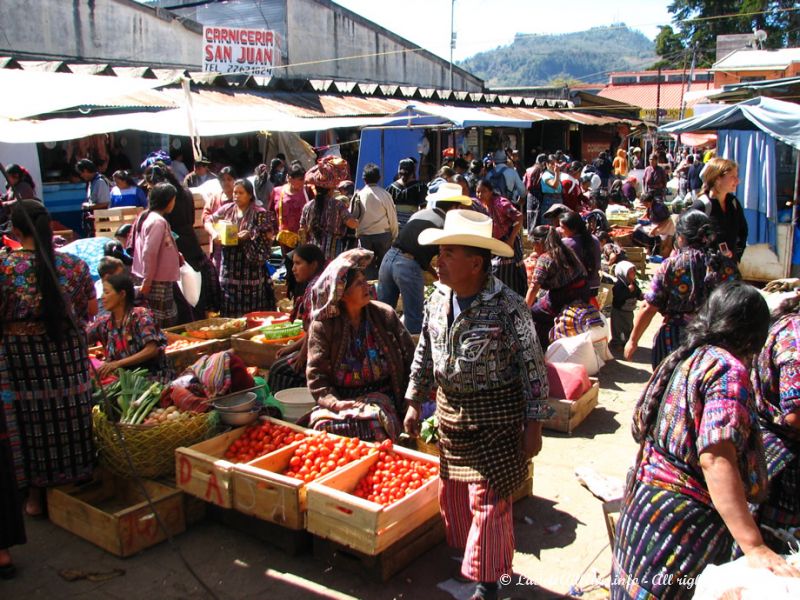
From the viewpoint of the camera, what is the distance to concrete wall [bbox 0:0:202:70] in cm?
1586

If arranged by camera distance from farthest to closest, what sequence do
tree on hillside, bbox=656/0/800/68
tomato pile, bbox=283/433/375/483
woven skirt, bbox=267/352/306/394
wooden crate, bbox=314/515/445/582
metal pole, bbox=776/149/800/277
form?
tree on hillside, bbox=656/0/800/68 → metal pole, bbox=776/149/800/277 → woven skirt, bbox=267/352/306/394 → tomato pile, bbox=283/433/375/483 → wooden crate, bbox=314/515/445/582

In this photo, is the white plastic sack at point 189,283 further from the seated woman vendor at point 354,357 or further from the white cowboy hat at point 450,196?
the seated woman vendor at point 354,357

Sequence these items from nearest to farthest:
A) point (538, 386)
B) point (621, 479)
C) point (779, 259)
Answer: point (538, 386), point (621, 479), point (779, 259)

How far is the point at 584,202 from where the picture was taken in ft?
40.0

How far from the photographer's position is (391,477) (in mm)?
3844

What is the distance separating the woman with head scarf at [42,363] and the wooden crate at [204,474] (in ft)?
2.25

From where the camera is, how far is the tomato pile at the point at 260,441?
4258 millimetres

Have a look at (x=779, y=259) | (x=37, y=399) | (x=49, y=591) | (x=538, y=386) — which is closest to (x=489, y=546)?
(x=538, y=386)

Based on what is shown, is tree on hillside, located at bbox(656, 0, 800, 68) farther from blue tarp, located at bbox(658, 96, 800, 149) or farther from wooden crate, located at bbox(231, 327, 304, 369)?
wooden crate, located at bbox(231, 327, 304, 369)

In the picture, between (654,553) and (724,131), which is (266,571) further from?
(724,131)

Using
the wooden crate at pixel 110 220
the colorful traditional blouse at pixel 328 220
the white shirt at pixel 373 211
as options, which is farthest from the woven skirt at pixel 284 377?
the wooden crate at pixel 110 220

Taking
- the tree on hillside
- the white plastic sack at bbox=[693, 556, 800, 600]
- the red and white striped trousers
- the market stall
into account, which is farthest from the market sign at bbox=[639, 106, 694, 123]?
the white plastic sack at bbox=[693, 556, 800, 600]

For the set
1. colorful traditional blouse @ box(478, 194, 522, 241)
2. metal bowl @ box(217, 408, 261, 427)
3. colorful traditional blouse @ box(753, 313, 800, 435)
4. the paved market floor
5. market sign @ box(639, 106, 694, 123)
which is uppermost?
market sign @ box(639, 106, 694, 123)

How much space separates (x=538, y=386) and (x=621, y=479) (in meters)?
1.88
